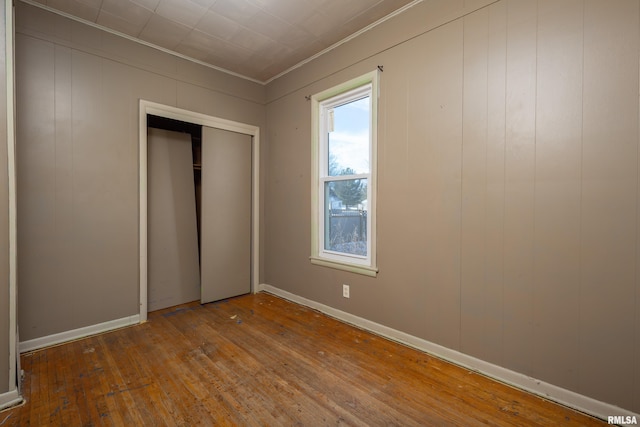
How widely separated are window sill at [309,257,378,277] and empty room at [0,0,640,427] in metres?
0.07

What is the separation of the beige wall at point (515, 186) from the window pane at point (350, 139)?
28cm

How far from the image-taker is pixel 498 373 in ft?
6.95

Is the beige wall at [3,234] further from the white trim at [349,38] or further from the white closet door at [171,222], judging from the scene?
the white trim at [349,38]

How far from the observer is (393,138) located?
272 cm

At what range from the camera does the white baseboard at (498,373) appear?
5.75ft

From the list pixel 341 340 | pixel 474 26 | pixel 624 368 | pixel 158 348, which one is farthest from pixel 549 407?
pixel 158 348

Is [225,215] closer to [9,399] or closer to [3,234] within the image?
[3,234]

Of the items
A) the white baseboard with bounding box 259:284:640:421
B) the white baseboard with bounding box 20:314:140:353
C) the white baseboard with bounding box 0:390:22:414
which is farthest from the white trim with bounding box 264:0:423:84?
the white baseboard with bounding box 0:390:22:414

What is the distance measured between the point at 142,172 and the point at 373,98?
2396mm

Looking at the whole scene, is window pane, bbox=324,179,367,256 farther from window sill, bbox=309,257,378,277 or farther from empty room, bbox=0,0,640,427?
window sill, bbox=309,257,378,277
